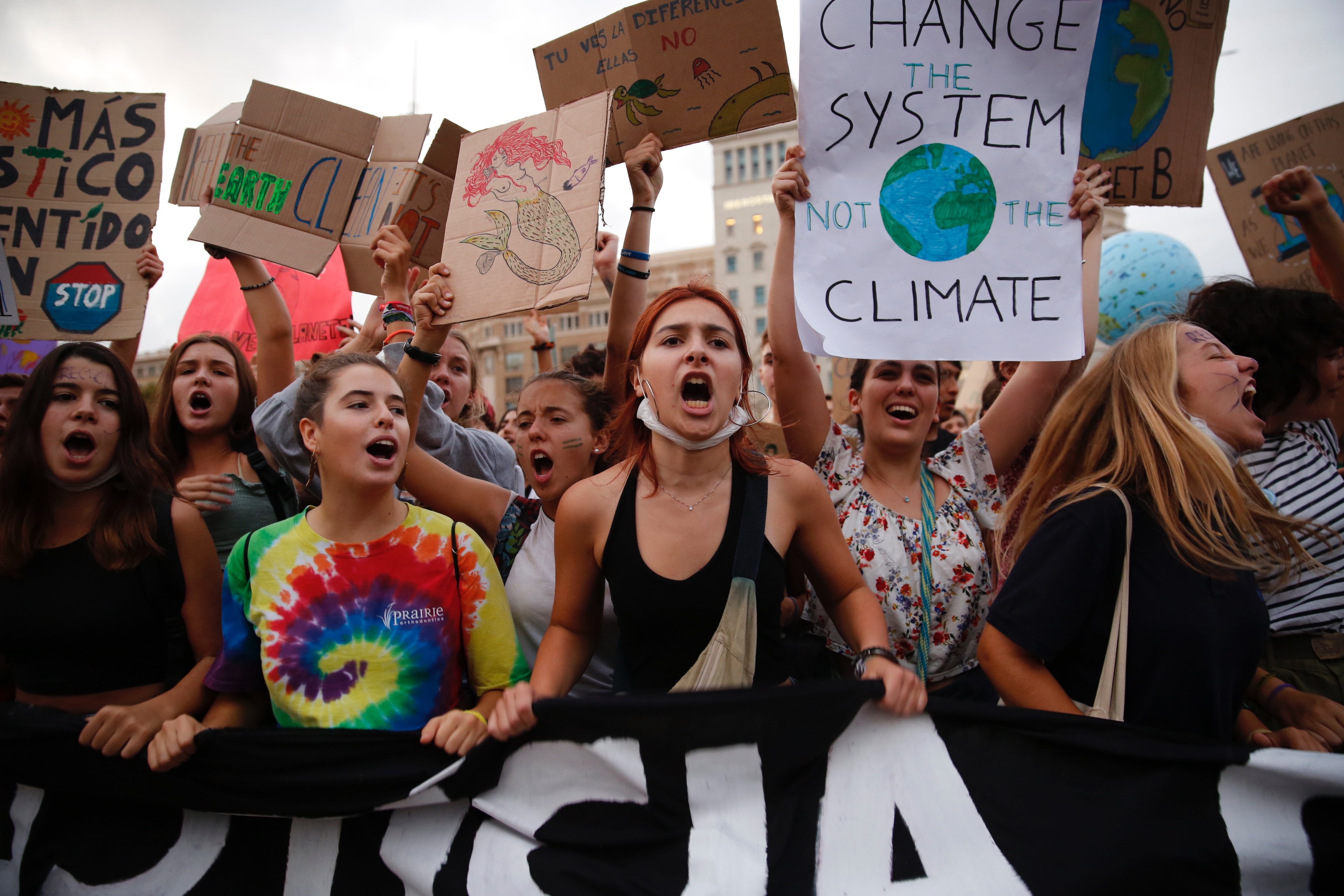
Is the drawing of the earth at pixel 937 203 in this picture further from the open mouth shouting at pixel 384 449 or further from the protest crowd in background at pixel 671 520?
the open mouth shouting at pixel 384 449

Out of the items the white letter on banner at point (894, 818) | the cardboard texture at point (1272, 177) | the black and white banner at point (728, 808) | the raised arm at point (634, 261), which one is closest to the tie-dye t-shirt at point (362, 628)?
the black and white banner at point (728, 808)

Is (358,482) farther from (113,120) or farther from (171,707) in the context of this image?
(113,120)

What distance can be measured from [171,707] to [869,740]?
1.70 meters

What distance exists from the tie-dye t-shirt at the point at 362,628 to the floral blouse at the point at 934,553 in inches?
41.3

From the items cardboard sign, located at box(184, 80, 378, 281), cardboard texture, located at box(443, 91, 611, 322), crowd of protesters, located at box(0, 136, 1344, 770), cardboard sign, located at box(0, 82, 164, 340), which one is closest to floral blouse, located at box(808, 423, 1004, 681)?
crowd of protesters, located at box(0, 136, 1344, 770)

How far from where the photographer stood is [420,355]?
2.46 m

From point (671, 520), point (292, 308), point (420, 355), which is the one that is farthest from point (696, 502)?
point (292, 308)

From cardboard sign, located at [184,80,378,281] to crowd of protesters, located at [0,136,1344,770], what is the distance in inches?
26.1

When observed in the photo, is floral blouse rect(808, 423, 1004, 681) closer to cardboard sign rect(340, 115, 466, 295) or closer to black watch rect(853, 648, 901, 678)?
black watch rect(853, 648, 901, 678)

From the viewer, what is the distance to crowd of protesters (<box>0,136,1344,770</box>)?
1.76 metres

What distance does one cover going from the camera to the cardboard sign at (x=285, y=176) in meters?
3.00

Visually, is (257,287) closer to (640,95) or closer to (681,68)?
(640,95)

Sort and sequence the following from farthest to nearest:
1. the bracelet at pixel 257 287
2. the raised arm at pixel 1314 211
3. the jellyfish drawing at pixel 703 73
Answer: the bracelet at pixel 257 287, the raised arm at pixel 1314 211, the jellyfish drawing at pixel 703 73

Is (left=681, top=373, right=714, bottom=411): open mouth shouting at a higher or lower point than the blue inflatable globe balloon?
lower
